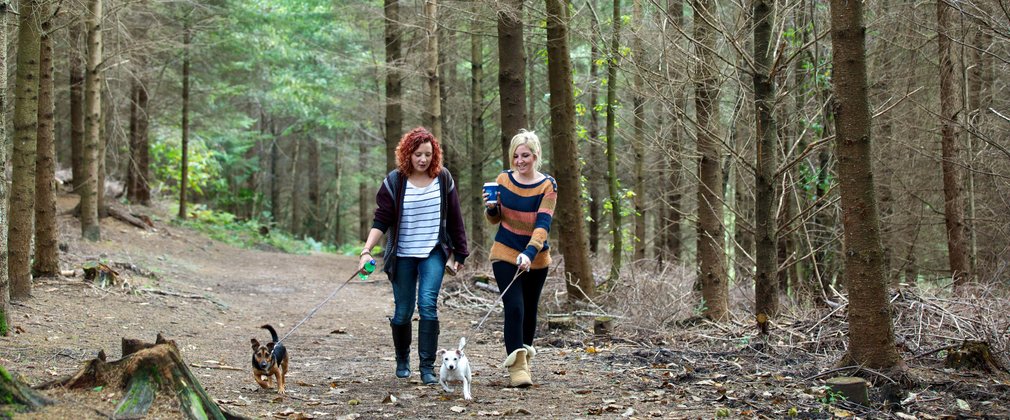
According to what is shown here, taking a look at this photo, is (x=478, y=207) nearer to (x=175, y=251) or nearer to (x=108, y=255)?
(x=175, y=251)

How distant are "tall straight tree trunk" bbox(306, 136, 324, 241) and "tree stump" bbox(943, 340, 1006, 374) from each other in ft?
101

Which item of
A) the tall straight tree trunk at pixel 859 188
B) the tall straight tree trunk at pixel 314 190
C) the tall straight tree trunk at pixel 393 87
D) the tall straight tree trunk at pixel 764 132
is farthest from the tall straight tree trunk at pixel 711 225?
the tall straight tree trunk at pixel 314 190

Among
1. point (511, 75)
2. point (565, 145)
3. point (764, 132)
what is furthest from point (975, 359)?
point (511, 75)

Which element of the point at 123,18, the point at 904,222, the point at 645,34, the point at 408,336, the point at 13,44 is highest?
the point at 123,18

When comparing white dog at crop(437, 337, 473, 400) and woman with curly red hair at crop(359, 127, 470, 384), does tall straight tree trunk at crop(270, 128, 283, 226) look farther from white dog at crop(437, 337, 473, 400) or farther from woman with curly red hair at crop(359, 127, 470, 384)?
white dog at crop(437, 337, 473, 400)

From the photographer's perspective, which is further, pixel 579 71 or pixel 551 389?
pixel 579 71

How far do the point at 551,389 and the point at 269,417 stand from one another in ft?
6.98

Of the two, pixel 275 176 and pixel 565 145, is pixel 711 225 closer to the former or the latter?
pixel 565 145

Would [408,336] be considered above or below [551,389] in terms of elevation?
above

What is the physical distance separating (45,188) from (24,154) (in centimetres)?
152

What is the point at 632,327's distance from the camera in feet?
29.5

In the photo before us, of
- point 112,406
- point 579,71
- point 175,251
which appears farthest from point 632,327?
point 175,251

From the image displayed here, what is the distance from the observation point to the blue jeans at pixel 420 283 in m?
5.95

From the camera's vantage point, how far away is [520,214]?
6.10 meters
